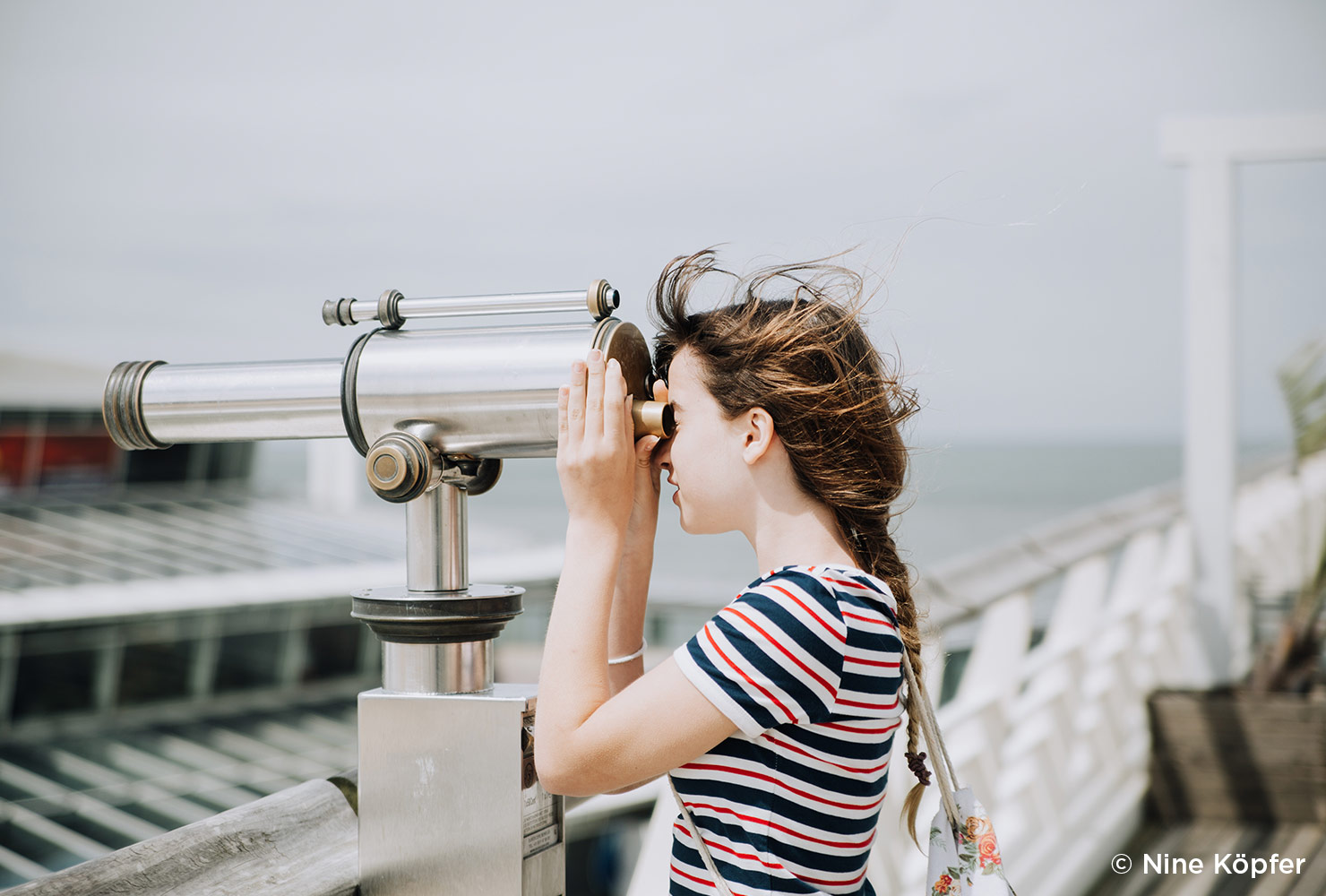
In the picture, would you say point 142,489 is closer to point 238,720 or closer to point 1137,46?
point 238,720

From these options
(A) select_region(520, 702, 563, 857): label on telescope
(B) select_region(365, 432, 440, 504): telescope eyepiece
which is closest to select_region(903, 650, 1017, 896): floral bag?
(A) select_region(520, 702, 563, 857): label on telescope

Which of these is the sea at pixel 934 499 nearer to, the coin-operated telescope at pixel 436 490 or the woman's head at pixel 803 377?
the woman's head at pixel 803 377

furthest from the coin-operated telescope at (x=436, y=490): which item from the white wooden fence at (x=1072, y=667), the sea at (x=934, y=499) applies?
the white wooden fence at (x=1072, y=667)

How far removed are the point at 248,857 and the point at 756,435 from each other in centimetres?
50

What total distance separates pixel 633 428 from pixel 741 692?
0.21 m

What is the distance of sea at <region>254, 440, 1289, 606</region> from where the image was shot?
341 inches

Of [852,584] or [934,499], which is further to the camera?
[934,499]

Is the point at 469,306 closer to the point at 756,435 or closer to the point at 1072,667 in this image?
the point at 756,435

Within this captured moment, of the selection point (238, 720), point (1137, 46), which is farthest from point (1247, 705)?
point (238, 720)

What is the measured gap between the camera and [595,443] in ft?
2.37

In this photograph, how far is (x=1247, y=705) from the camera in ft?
10.2

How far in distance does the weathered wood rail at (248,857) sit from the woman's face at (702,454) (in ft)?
1.24

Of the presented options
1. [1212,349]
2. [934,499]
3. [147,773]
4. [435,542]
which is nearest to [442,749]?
[435,542]

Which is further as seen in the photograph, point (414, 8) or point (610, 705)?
point (414, 8)
